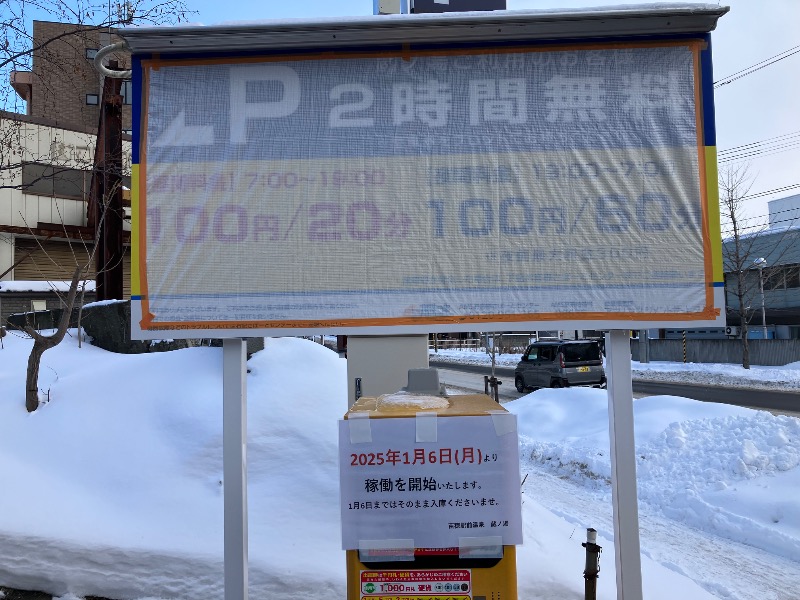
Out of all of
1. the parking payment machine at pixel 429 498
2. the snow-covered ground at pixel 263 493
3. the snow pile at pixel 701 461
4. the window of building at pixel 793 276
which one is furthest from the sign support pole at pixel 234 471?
the window of building at pixel 793 276

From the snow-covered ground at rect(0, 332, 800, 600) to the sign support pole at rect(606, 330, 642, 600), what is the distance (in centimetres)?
107

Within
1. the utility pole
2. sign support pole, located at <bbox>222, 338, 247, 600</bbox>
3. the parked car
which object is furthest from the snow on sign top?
the parked car

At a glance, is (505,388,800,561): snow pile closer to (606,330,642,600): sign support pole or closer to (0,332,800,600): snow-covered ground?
(0,332,800,600): snow-covered ground

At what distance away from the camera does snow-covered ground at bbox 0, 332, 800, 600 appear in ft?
14.2

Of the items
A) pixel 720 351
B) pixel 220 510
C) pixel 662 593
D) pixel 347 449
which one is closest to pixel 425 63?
pixel 347 449

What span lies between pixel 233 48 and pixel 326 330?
72.9 inches

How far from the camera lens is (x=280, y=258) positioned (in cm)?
354

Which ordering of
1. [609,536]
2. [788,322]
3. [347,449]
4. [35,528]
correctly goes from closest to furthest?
[347,449] < [35,528] < [609,536] < [788,322]

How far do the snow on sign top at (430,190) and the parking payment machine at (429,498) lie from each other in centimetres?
95

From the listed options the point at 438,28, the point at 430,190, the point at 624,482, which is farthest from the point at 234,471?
the point at 438,28

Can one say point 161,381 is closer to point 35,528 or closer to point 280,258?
point 35,528

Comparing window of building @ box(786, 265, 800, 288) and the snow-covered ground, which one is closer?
the snow-covered ground

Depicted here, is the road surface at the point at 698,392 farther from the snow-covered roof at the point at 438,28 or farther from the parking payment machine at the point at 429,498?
the parking payment machine at the point at 429,498

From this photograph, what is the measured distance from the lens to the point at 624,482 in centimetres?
338
